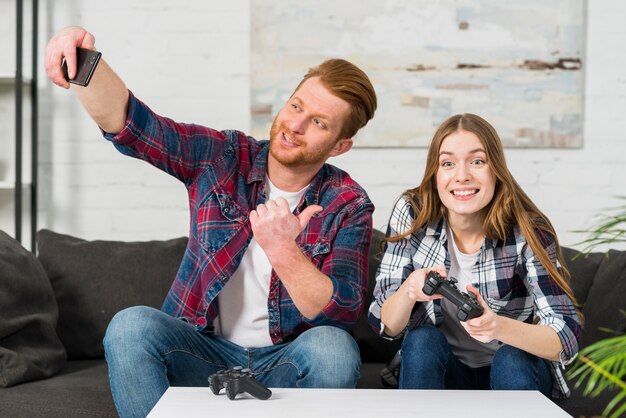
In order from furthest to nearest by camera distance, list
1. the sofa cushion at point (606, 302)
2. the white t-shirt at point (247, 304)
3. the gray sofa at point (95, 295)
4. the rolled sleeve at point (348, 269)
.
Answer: the sofa cushion at point (606, 302) → the gray sofa at point (95, 295) → the white t-shirt at point (247, 304) → the rolled sleeve at point (348, 269)

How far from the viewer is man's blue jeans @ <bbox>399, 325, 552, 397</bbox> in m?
1.60

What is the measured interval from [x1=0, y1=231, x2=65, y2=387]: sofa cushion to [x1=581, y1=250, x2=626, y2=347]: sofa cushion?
1.42 m

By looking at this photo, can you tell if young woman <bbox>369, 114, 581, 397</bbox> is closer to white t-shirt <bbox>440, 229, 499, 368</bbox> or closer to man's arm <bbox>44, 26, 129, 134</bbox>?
white t-shirt <bbox>440, 229, 499, 368</bbox>

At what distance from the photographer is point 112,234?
2.82 meters

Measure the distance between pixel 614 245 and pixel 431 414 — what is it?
5.89 feet

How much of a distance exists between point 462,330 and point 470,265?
0.16 m

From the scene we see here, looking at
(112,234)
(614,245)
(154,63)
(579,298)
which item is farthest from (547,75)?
(112,234)

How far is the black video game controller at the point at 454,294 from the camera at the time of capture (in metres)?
1.42

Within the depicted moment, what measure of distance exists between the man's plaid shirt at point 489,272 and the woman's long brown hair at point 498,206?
0.07 feet

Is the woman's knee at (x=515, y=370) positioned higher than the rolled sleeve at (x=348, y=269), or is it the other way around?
the rolled sleeve at (x=348, y=269)

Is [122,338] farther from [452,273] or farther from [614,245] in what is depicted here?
[614,245]

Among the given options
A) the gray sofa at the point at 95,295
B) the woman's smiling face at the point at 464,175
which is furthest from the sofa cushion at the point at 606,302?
the woman's smiling face at the point at 464,175

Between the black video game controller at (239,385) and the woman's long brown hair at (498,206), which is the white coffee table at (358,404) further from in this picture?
the woman's long brown hair at (498,206)

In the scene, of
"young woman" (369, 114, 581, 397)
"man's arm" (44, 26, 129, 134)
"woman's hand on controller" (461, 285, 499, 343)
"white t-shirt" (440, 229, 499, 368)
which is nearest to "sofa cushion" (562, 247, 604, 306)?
"young woman" (369, 114, 581, 397)
